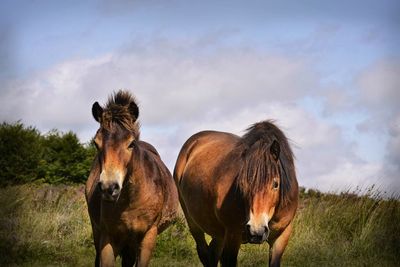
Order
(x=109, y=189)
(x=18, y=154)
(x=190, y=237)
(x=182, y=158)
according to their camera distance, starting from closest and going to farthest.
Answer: (x=109, y=189) < (x=182, y=158) < (x=190, y=237) < (x=18, y=154)

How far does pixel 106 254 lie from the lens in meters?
7.18

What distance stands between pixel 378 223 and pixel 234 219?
561 centimetres

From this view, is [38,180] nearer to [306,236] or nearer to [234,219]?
[306,236]

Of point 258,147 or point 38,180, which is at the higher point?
point 38,180

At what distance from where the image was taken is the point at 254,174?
716cm

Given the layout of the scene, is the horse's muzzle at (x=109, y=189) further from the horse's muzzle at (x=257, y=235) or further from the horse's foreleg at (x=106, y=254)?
the horse's muzzle at (x=257, y=235)

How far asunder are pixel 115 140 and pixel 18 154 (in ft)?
38.5

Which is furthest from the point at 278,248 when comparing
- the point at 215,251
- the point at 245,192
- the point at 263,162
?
the point at 215,251

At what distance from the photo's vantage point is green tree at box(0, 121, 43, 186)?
1744cm

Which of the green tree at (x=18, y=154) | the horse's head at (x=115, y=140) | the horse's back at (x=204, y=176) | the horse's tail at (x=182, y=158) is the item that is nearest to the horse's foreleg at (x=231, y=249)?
the horse's back at (x=204, y=176)

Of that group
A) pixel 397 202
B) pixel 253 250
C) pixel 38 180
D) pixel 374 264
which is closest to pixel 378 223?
pixel 397 202

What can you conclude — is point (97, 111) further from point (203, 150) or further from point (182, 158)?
point (182, 158)

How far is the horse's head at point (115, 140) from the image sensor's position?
6406 millimetres

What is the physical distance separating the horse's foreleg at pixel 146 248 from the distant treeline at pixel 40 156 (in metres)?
10.8
